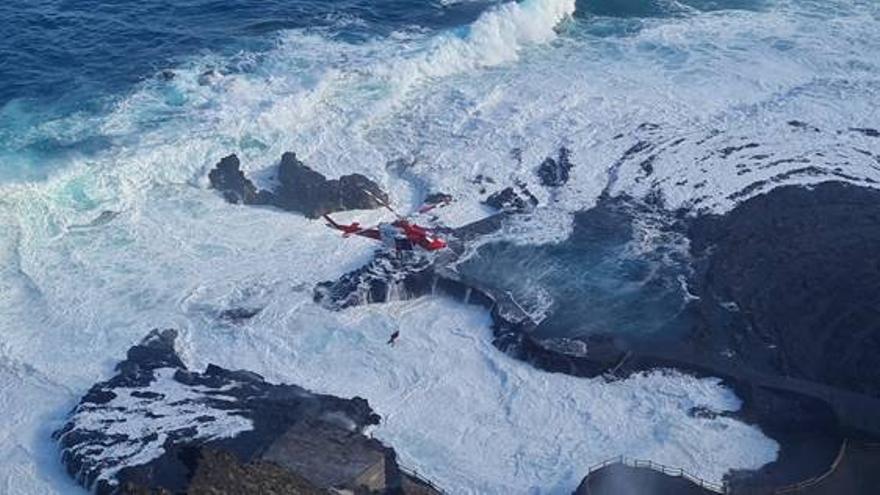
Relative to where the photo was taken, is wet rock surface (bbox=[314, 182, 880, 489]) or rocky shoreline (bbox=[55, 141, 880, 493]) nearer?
rocky shoreline (bbox=[55, 141, 880, 493])

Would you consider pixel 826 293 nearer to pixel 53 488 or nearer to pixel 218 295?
pixel 218 295

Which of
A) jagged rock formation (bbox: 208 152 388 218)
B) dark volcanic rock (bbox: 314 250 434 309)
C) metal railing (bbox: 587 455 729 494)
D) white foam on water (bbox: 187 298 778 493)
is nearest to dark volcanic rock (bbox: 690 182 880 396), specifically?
white foam on water (bbox: 187 298 778 493)

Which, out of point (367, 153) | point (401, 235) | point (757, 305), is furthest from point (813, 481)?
point (367, 153)

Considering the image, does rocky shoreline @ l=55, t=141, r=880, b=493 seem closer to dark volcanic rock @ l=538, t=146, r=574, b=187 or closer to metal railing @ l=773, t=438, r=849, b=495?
dark volcanic rock @ l=538, t=146, r=574, b=187

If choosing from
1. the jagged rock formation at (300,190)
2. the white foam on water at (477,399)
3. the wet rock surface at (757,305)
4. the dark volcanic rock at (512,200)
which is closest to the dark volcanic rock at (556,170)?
the dark volcanic rock at (512,200)

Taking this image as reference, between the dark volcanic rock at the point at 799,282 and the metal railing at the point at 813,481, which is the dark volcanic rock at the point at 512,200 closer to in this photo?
the dark volcanic rock at the point at 799,282

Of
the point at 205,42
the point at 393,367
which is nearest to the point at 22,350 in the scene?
the point at 393,367

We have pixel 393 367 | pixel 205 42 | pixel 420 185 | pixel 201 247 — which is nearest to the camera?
pixel 393 367
